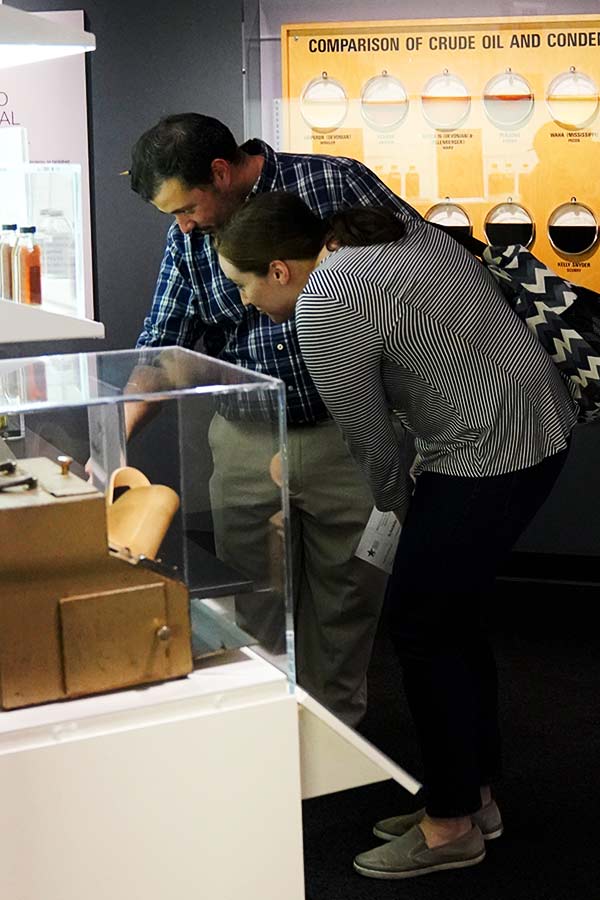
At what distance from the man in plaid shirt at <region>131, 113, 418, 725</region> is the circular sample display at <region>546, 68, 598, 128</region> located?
1564mm

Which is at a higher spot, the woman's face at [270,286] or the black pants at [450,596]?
the woman's face at [270,286]

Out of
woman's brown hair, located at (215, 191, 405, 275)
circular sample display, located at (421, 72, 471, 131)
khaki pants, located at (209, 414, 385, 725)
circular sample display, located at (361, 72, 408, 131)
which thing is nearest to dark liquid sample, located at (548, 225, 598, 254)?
circular sample display, located at (421, 72, 471, 131)

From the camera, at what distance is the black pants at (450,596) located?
2420 mm

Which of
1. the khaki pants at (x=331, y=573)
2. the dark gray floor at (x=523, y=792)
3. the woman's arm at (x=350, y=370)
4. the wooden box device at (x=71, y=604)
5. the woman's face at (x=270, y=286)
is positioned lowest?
the dark gray floor at (x=523, y=792)

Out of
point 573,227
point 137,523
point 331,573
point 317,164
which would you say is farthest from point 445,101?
point 137,523

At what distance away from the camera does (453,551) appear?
243 centimetres

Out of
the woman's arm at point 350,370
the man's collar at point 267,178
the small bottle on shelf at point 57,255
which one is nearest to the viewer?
the woman's arm at point 350,370

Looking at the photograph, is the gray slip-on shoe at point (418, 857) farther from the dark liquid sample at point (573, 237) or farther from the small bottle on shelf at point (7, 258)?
the dark liquid sample at point (573, 237)

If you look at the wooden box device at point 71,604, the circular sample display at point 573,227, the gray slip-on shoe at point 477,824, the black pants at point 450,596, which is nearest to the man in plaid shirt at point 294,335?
the gray slip-on shoe at point 477,824

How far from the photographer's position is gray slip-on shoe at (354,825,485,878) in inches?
105

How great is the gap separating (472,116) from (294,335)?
178 cm

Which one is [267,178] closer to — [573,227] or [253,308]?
[253,308]

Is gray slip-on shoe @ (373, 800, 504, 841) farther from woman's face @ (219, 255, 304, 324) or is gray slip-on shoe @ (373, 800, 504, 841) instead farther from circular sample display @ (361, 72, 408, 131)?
circular sample display @ (361, 72, 408, 131)

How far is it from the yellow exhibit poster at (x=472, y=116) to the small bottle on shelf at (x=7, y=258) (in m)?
2.14
